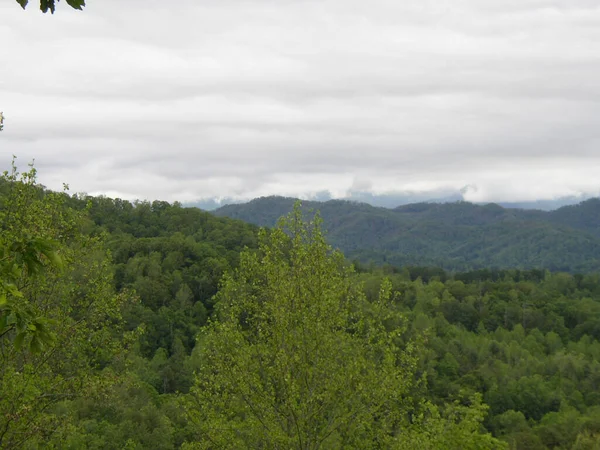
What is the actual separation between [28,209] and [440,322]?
110m

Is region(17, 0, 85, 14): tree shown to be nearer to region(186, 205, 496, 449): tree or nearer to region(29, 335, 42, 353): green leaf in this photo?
region(29, 335, 42, 353): green leaf

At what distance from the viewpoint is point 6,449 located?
12742 mm

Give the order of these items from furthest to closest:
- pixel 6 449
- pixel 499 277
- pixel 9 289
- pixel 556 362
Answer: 1. pixel 499 277
2. pixel 556 362
3. pixel 6 449
4. pixel 9 289

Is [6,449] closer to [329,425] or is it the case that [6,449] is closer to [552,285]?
[329,425]

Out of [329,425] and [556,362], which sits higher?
[329,425]

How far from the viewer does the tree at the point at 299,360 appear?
15445 mm

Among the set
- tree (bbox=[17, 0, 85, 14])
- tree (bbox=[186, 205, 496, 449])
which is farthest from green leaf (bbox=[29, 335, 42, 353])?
tree (bbox=[186, 205, 496, 449])

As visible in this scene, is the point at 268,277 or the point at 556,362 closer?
the point at 268,277

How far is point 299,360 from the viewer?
1526cm

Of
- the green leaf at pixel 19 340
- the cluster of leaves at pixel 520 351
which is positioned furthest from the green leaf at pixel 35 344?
the cluster of leaves at pixel 520 351

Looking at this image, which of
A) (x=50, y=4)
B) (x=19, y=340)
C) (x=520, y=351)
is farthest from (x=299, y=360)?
(x=520, y=351)

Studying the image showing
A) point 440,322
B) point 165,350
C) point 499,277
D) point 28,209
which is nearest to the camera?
point 28,209

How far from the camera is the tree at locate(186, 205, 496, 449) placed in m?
15.4

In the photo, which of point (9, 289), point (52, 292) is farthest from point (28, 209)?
point (9, 289)
